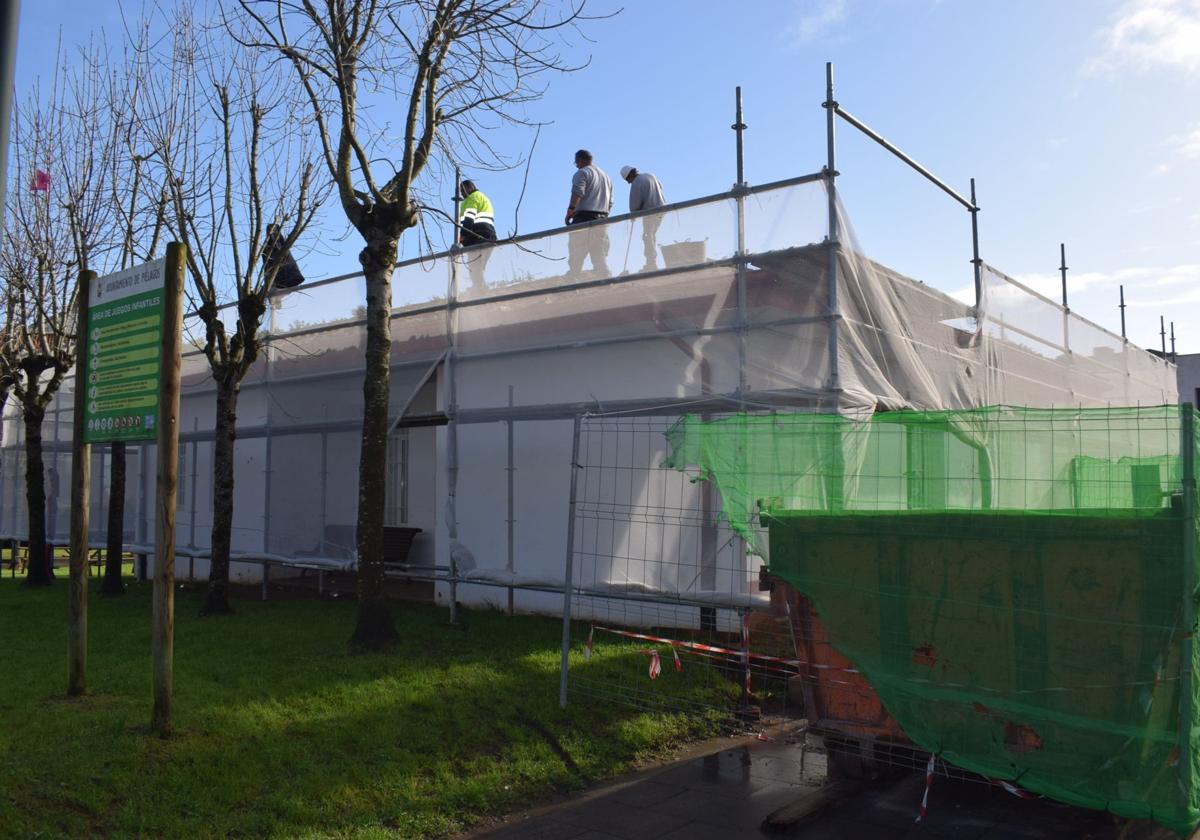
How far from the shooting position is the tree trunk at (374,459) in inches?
320

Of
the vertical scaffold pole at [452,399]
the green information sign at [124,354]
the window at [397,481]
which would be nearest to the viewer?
the green information sign at [124,354]

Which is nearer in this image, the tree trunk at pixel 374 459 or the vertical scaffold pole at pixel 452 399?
the tree trunk at pixel 374 459

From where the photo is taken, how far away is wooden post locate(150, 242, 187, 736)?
A: 569cm

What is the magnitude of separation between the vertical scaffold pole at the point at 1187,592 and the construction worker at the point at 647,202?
5926 mm

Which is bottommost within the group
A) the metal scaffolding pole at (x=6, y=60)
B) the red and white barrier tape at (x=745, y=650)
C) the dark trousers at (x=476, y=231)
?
the red and white barrier tape at (x=745, y=650)

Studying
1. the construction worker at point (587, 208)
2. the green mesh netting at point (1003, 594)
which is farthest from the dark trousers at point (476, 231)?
the green mesh netting at point (1003, 594)

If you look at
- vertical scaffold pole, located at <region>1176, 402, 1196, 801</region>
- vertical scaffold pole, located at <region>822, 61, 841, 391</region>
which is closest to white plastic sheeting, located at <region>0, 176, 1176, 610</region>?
vertical scaffold pole, located at <region>822, 61, 841, 391</region>

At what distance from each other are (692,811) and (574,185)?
7216 mm

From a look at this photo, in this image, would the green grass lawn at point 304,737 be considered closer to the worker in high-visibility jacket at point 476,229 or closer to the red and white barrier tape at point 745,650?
the red and white barrier tape at point 745,650

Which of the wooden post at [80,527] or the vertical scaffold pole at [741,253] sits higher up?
the vertical scaffold pole at [741,253]

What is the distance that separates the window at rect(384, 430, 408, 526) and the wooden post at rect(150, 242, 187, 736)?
8077 millimetres

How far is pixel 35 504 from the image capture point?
46.5ft

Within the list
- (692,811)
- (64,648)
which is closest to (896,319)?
(692,811)

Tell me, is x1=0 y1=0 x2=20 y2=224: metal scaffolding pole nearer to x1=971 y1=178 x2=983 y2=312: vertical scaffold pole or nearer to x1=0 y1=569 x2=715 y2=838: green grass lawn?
x1=0 y1=569 x2=715 y2=838: green grass lawn
